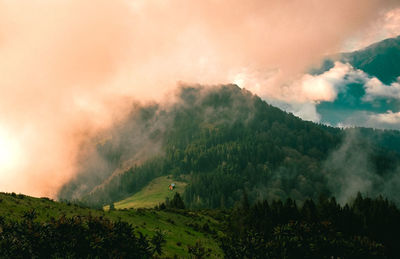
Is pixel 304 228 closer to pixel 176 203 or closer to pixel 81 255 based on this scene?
pixel 81 255

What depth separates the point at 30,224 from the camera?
698 inches

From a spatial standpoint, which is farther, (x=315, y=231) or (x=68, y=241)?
(x=315, y=231)

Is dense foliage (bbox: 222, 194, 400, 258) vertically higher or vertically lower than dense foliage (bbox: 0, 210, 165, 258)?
lower

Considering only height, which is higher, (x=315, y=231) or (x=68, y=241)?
(x=68, y=241)

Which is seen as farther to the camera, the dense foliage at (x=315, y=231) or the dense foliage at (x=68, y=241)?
the dense foliage at (x=315, y=231)

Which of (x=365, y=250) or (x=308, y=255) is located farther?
(x=365, y=250)

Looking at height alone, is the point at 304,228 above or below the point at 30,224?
below

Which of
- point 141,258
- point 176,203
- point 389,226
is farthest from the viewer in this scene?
point 176,203

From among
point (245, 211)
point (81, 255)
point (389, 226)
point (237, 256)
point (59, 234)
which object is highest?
point (59, 234)

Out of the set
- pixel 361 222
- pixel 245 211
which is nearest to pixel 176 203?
pixel 245 211

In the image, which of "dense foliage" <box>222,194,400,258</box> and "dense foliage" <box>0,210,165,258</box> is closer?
"dense foliage" <box>0,210,165,258</box>

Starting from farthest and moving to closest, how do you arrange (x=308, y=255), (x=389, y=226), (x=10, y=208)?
(x=389, y=226), (x=10, y=208), (x=308, y=255)

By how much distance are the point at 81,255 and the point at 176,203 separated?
388 ft

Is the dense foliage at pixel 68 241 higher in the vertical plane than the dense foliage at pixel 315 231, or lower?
higher
